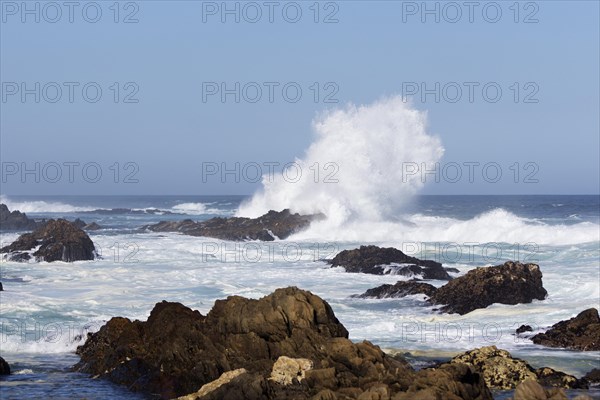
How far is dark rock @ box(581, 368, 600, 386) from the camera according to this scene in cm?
1656

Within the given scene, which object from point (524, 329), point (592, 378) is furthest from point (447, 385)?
point (524, 329)

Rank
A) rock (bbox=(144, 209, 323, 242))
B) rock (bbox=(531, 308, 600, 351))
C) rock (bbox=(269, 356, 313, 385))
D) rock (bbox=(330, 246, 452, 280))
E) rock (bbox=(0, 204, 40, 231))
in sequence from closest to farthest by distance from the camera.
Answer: rock (bbox=(269, 356, 313, 385)) → rock (bbox=(531, 308, 600, 351)) → rock (bbox=(330, 246, 452, 280)) → rock (bbox=(144, 209, 323, 242)) → rock (bbox=(0, 204, 40, 231))

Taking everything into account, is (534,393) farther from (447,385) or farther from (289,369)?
(289,369)

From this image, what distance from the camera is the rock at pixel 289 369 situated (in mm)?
14266

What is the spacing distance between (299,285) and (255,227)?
78.4ft

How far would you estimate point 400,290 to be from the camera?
95.5ft

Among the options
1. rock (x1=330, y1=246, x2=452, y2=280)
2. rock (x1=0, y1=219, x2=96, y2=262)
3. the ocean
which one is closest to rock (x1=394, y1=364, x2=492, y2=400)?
the ocean

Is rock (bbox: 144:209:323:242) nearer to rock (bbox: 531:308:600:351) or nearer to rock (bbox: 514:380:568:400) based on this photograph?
rock (bbox: 531:308:600:351)

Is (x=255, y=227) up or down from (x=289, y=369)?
up

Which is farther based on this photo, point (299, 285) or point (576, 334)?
point (299, 285)

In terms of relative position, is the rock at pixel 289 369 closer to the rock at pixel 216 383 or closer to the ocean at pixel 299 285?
the rock at pixel 216 383

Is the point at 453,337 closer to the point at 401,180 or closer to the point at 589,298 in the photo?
the point at 589,298

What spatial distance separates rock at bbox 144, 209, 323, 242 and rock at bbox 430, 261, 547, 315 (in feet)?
90.7

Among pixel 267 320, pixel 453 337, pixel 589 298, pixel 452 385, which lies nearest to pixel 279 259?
pixel 589 298
